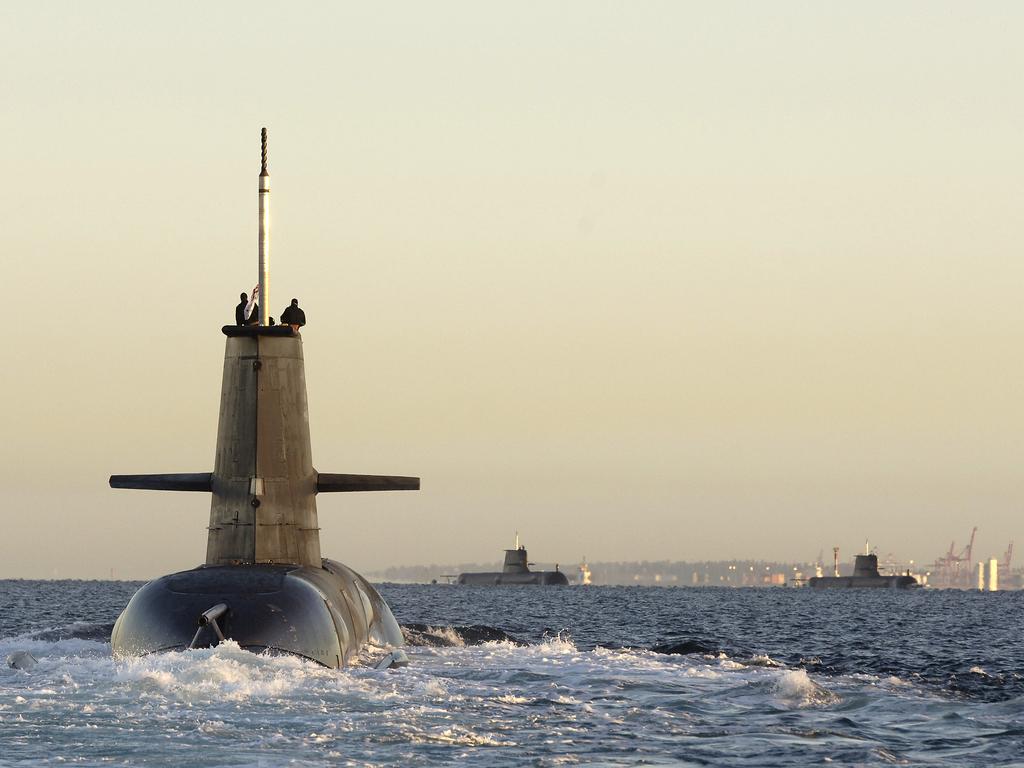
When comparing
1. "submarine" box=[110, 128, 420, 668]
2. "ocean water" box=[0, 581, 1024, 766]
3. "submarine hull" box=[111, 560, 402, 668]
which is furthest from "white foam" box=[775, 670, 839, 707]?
"submarine hull" box=[111, 560, 402, 668]

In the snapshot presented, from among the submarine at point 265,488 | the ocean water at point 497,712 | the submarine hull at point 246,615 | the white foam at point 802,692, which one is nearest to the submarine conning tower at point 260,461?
the submarine at point 265,488

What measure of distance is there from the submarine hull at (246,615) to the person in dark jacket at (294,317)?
5750mm

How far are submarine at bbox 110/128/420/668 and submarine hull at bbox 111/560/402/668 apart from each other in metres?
0.06

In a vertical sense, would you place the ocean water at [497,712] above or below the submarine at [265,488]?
below

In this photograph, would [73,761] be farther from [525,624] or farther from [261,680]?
[525,624]

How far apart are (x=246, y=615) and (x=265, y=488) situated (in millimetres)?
5208

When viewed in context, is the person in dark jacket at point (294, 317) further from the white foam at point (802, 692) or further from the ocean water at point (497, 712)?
the white foam at point (802, 692)

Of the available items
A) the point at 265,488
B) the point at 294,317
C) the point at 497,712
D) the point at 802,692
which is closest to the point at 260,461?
the point at 265,488

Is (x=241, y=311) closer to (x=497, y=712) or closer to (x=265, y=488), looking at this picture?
(x=265, y=488)

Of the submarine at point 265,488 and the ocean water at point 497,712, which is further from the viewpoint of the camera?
the submarine at point 265,488

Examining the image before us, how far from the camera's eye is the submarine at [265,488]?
29.6 metres

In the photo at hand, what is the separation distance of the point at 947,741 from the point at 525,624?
48732 mm

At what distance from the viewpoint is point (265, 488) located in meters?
32.5

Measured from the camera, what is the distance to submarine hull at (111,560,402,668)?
2739 centimetres
